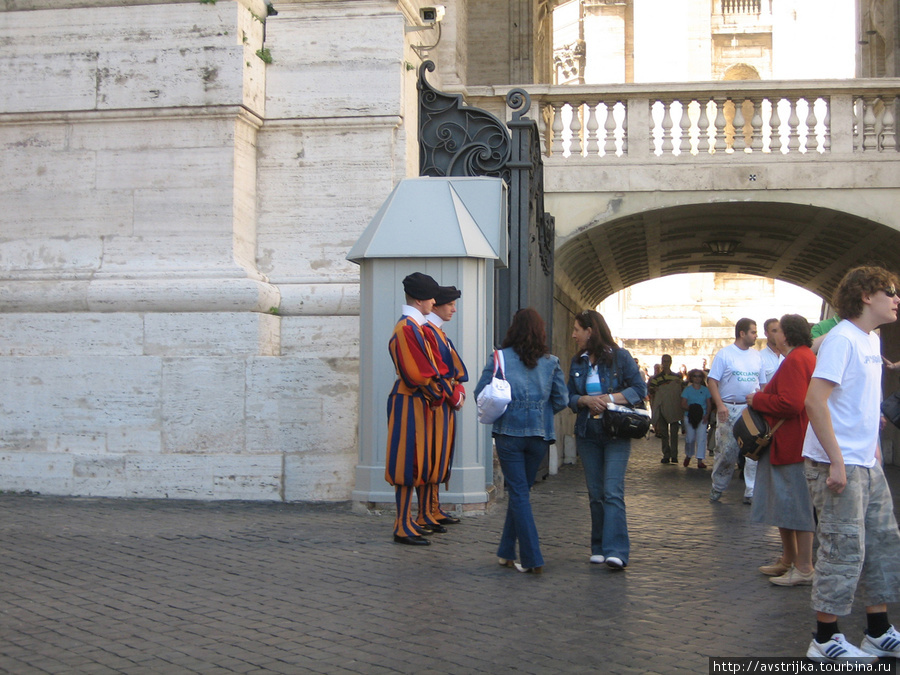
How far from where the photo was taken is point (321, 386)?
320 inches

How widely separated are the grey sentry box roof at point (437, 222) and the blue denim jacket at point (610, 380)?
66.8 inches

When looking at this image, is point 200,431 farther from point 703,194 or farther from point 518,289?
point 703,194

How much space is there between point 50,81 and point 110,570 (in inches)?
181

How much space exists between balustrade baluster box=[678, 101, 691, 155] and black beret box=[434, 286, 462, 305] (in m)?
7.57

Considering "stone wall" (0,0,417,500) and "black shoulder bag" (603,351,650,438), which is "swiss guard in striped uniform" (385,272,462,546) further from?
"stone wall" (0,0,417,500)

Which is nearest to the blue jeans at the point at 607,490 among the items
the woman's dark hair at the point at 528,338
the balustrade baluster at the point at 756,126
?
the woman's dark hair at the point at 528,338

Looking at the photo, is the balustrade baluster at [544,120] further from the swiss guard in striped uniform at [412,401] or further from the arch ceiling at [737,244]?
the swiss guard in striped uniform at [412,401]

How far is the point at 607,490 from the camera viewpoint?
6.02 m

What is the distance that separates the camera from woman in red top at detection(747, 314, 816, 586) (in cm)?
574

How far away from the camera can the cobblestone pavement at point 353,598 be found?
4062 millimetres

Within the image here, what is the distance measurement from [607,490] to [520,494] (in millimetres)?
518

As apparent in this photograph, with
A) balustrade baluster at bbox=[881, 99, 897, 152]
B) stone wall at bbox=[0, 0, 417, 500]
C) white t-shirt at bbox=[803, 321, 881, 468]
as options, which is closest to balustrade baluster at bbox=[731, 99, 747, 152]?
balustrade baluster at bbox=[881, 99, 897, 152]

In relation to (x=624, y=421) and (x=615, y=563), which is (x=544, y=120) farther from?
(x=615, y=563)

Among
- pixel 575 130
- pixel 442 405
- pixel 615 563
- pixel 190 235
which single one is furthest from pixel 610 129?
pixel 615 563
